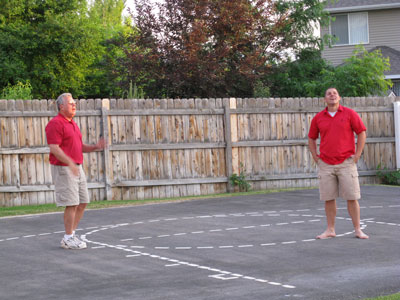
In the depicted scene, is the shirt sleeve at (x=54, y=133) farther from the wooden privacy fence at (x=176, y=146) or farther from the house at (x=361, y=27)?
the house at (x=361, y=27)

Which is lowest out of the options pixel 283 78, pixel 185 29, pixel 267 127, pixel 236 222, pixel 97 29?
pixel 236 222

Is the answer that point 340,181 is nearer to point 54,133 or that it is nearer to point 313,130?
point 313,130

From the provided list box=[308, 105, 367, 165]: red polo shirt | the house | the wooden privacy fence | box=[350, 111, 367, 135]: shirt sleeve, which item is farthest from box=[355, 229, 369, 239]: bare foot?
the house

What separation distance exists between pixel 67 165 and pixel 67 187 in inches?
11.4

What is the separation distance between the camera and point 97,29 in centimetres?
4016

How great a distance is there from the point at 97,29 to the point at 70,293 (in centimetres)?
3522

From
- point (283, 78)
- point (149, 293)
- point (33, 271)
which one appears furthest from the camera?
point (283, 78)

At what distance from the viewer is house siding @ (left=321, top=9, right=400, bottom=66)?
30.1 meters

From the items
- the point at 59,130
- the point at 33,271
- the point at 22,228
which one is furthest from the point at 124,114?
the point at 33,271

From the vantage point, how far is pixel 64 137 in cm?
893

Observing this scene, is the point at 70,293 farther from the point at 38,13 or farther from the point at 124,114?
the point at 38,13

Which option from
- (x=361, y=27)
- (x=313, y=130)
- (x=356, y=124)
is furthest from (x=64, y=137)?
(x=361, y=27)

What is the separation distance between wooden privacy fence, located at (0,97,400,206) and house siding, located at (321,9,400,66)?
12927 millimetres

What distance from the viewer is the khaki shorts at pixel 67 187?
351 inches
